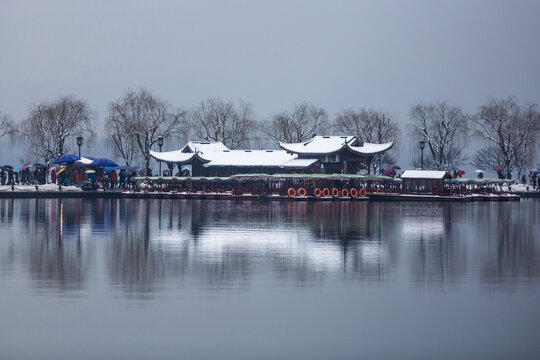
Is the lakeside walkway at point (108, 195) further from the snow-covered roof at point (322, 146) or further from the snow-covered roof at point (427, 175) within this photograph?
the snow-covered roof at point (322, 146)

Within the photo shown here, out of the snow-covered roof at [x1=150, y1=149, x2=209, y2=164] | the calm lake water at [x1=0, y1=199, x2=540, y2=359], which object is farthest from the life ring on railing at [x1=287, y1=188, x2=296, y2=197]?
the calm lake water at [x1=0, y1=199, x2=540, y2=359]

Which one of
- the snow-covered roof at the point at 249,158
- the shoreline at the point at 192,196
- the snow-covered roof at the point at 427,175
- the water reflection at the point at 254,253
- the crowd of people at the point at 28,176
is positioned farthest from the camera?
the snow-covered roof at the point at 249,158

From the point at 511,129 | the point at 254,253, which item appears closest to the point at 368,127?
the point at 511,129

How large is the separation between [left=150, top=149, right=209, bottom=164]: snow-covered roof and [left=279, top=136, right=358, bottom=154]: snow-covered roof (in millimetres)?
7904

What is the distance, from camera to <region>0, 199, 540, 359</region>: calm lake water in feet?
25.5

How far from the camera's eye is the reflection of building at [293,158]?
64.5m

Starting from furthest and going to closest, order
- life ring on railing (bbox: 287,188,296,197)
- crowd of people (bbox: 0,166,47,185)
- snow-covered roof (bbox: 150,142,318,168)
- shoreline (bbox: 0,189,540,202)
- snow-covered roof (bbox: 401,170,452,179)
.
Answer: snow-covered roof (bbox: 150,142,318,168)
crowd of people (bbox: 0,166,47,185)
life ring on railing (bbox: 287,188,296,197)
snow-covered roof (bbox: 401,170,452,179)
shoreline (bbox: 0,189,540,202)

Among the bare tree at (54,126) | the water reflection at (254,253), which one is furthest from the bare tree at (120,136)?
the water reflection at (254,253)

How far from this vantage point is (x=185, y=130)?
77250mm

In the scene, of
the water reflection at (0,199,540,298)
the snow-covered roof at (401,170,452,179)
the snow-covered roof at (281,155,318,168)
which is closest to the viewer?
the water reflection at (0,199,540,298)

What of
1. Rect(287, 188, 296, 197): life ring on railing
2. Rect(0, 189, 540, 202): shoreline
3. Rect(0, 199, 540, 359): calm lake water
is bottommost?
Rect(0, 199, 540, 359): calm lake water

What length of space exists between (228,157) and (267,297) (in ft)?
188

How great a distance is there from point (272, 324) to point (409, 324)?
1.56m

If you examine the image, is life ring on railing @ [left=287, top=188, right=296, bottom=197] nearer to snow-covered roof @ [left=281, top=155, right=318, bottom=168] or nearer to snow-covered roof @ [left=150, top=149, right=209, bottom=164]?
snow-covered roof @ [left=281, top=155, right=318, bottom=168]
